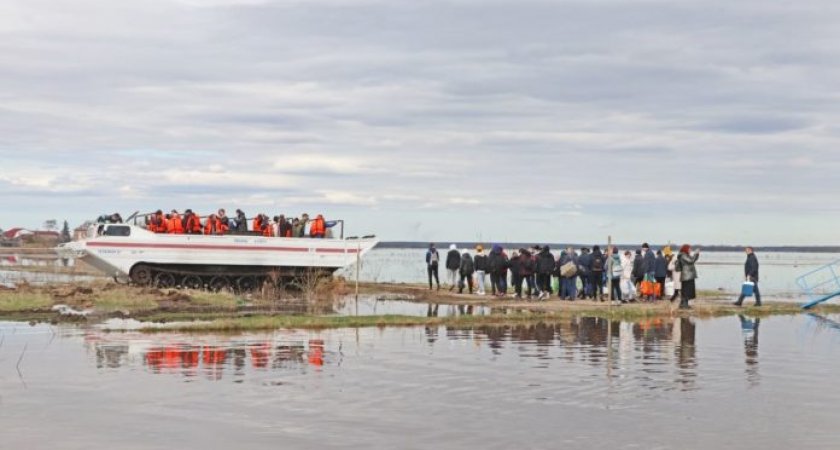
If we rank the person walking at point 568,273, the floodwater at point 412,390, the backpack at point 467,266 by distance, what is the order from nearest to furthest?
the floodwater at point 412,390
the person walking at point 568,273
the backpack at point 467,266

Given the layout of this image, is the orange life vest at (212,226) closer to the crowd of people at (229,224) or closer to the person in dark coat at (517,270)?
the crowd of people at (229,224)

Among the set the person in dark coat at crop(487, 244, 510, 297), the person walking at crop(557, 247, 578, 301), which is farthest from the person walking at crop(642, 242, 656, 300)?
the person in dark coat at crop(487, 244, 510, 297)

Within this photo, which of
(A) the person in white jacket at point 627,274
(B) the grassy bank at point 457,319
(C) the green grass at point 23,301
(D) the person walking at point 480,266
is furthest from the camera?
(D) the person walking at point 480,266

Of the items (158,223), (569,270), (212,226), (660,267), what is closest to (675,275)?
(660,267)

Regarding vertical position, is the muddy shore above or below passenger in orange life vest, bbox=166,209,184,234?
below

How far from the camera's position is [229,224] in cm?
3888

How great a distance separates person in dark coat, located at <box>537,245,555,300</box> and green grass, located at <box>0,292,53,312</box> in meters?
14.6

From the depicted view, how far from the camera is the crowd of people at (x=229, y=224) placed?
125 feet

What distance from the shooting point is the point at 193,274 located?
123 ft

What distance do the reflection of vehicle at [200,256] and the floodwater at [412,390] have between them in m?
14.5

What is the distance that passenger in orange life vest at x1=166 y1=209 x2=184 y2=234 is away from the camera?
3794 centimetres

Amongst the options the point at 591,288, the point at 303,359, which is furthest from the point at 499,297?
the point at 303,359

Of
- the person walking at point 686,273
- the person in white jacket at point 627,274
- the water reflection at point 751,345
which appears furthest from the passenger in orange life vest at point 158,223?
the water reflection at point 751,345

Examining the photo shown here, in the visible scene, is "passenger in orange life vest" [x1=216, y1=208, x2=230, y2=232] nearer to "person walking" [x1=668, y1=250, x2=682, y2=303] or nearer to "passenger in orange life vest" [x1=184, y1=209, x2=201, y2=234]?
"passenger in orange life vest" [x1=184, y1=209, x2=201, y2=234]
